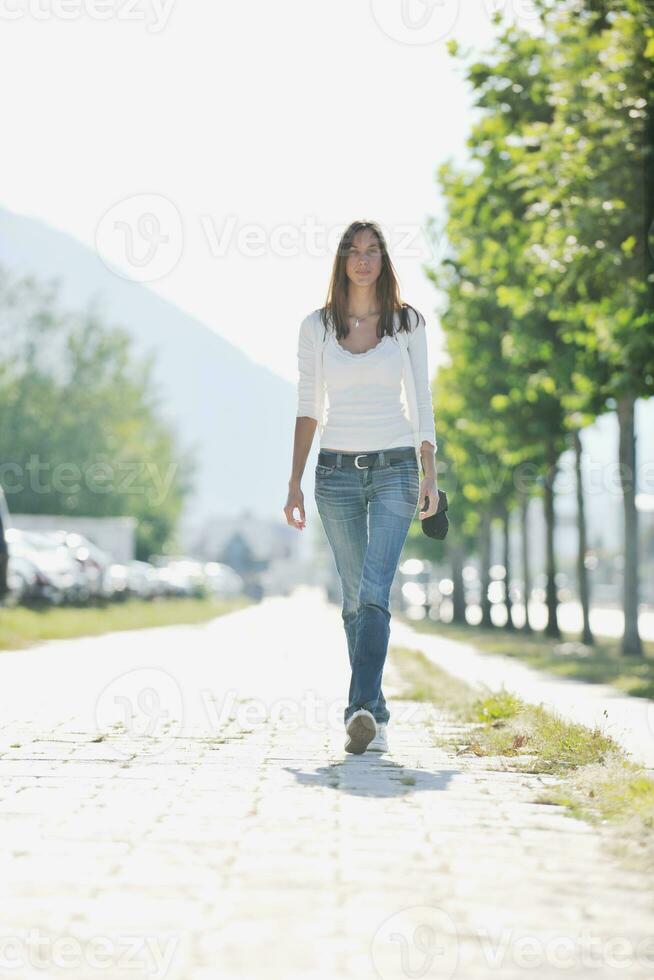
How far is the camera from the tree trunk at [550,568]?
33.3m

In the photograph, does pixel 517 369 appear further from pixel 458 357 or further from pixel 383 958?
pixel 383 958

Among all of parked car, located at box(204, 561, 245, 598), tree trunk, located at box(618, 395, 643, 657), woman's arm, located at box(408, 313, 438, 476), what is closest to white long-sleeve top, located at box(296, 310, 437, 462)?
woman's arm, located at box(408, 313, 438, 476)

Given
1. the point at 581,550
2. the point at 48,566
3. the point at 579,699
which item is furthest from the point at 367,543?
the point at 48,566

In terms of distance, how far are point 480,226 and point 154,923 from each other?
60.7ft

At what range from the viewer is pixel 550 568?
1358 inches

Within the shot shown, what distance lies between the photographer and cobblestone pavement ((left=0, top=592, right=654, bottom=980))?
143 inches

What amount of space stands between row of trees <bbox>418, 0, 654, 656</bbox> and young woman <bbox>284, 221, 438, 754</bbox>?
A: 7331 mm

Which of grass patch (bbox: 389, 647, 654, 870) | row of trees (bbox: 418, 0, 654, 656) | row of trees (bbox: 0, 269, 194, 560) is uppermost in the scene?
row of trees (bbox: 0, 269, 194, 560)
